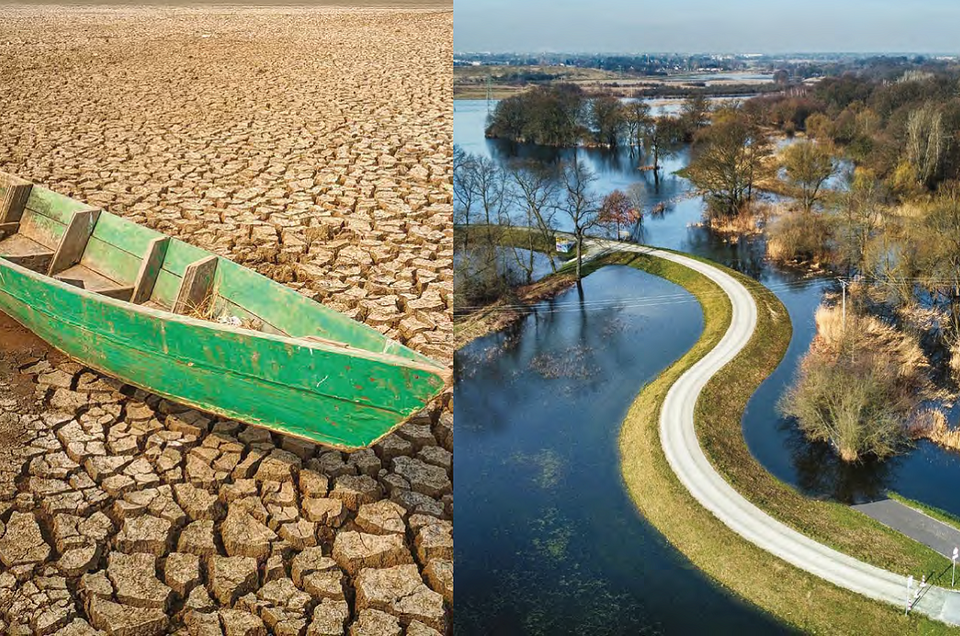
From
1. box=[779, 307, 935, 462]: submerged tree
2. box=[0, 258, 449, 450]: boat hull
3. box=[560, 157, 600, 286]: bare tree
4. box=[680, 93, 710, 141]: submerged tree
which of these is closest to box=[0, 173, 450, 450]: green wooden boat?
box=[0, 258, 449, 450]: boat hull

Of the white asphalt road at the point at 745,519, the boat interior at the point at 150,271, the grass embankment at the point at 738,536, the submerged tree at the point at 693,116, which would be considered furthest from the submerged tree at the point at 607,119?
the boat interior at the point at 150,271

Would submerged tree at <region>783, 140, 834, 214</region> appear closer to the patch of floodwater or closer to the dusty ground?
the patch of floodwater

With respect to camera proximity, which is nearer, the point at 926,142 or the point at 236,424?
the point at 236,424

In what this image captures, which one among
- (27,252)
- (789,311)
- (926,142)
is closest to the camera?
(27,252)

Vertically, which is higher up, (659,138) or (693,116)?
(693,116)

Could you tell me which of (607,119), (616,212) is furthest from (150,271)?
(607,119)

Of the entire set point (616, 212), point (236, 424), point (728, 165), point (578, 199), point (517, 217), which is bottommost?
point (616, 212)

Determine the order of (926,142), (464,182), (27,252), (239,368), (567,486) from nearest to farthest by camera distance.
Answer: (239,368), (27,252), (567,486), (464,182), (926,142)

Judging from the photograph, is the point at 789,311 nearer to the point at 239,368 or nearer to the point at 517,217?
the point at 517,217
